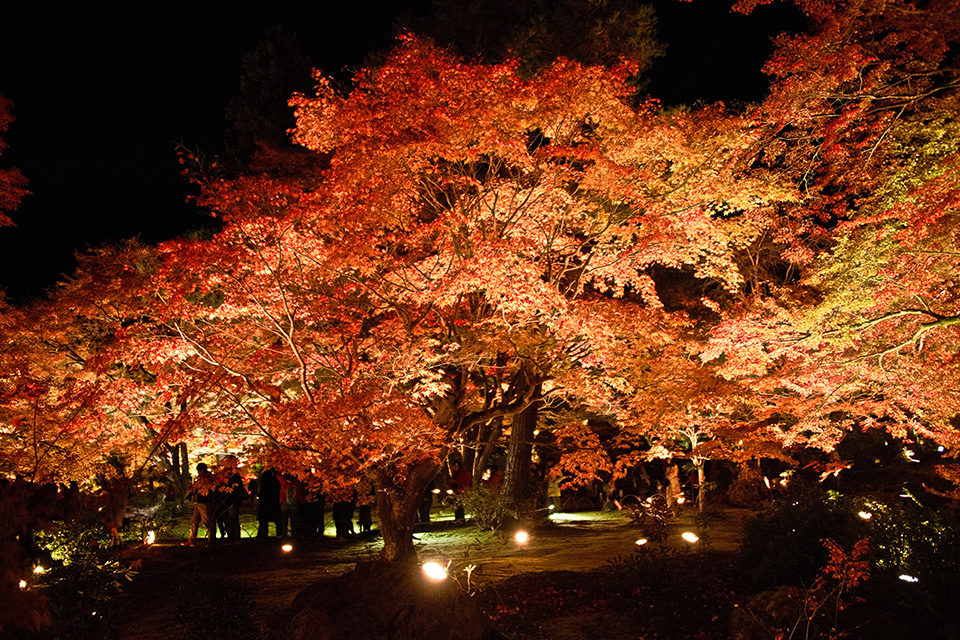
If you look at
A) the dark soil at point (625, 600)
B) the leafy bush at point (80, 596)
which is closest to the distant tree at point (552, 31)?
the dark soil at point (625, 600)

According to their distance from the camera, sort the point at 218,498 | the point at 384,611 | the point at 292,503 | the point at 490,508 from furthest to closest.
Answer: the point at 490,508, the point at 292,503, the point at 218,498, the point at 384,611

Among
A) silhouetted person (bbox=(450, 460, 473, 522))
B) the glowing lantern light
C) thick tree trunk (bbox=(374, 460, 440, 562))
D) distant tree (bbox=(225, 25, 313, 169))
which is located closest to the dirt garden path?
silhouetted person (bbox=(450, 460, 473, 522))

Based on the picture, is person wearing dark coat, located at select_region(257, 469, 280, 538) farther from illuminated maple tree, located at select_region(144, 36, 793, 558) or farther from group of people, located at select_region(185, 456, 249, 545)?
illuminated maple tree, located at select_region(144, 36, 793, 558)

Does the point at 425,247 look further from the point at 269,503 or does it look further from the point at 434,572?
the point at 434,572

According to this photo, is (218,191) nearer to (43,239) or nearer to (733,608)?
(733,608)

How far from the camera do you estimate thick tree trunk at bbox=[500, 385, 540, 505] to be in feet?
42.9

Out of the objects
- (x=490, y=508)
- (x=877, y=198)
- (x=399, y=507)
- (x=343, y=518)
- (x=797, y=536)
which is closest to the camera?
(x=797, y=536)

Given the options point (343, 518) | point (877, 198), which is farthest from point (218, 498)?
point (877, 198)

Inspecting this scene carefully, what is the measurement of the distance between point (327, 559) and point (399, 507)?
2616 millimetres

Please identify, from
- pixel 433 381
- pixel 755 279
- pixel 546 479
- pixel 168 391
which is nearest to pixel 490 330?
pixel 433 381

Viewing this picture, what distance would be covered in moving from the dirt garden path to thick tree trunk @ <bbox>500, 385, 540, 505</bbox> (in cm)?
92

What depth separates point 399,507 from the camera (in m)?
8.37

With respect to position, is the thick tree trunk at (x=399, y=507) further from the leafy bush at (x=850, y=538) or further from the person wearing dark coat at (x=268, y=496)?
the leafy bush at (x=850, y=538)

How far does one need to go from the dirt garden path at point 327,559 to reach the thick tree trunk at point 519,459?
919mm
